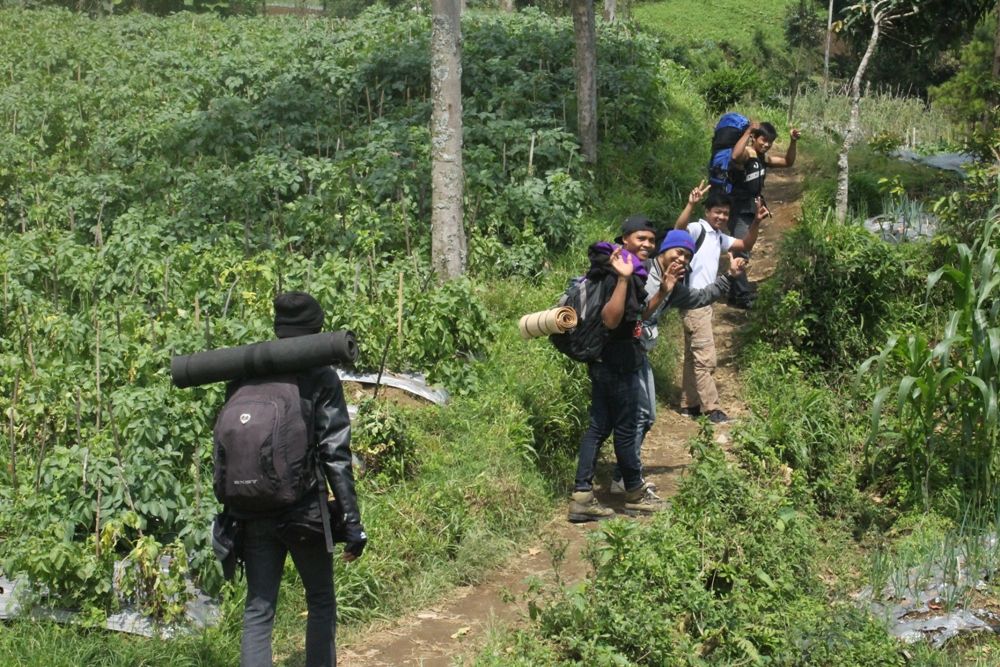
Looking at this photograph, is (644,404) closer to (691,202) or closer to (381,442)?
(691,202)

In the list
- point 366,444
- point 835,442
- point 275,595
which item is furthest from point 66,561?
point 835,442

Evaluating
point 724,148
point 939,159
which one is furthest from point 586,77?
point 939,159

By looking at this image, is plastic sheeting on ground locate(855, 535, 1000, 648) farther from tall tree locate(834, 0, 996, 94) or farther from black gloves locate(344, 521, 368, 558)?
tall tree locate(834, 0, 996, 94)

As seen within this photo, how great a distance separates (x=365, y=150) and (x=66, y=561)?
6799 millimetres

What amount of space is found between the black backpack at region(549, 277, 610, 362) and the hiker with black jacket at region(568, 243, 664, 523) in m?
0.04

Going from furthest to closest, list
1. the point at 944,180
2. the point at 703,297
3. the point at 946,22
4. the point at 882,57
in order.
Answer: the point at 882,57, the point at 946,22, the point at 944,180, the point at 703,297

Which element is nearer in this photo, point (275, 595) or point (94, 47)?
point (275, 595)

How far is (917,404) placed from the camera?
6918 millimetres

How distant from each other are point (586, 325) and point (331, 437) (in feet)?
8.06

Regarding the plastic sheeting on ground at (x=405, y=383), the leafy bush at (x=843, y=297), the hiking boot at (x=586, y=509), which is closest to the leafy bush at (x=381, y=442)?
the plastic sheeting on ground at (x=405, y=383)

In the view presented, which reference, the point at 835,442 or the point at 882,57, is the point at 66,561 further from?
the point at 882,57

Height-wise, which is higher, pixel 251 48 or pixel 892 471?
pixel 251 48

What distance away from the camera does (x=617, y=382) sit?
22.7ft

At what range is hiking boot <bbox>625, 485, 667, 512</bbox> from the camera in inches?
286
